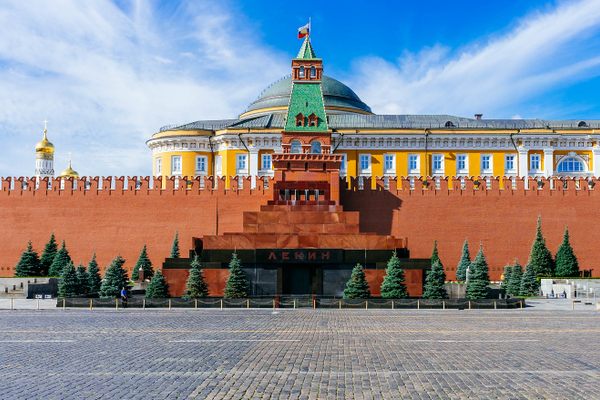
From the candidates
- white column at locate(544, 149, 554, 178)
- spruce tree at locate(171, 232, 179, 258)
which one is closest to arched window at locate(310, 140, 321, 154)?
spruce tree at locate(171, 232, 179, 258)

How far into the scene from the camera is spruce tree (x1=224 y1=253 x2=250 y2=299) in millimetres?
23391

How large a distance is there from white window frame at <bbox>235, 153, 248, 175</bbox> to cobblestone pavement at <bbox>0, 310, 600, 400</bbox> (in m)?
28.2

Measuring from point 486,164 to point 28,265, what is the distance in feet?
90.3

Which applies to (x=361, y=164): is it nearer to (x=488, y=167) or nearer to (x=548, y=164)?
(x=488, y=167)

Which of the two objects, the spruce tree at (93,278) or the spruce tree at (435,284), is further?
the spruce tree at (93,278)

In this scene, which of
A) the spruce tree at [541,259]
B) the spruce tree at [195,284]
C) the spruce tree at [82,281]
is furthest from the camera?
the spruce tree at [541,259]

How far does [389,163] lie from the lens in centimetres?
4503

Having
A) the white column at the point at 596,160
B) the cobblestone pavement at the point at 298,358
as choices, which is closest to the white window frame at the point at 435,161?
the white column at the point at 596,160

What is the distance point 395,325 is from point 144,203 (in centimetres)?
1917

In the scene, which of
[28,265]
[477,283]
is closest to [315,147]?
[477,283]

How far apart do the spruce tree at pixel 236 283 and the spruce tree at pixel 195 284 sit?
0.79m

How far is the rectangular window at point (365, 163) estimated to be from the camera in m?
44.9

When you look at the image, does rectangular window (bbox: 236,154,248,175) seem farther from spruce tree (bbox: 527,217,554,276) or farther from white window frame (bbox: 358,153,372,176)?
spruce tree (bbox: 527,217,554,276)

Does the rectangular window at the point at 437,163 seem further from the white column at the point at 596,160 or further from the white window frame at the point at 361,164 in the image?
the white column at the point at 596,160
